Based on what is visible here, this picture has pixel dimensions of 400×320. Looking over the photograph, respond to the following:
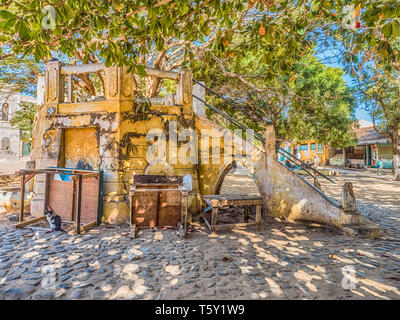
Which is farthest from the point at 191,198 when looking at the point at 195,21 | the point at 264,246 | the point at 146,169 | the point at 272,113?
the point at 272,113

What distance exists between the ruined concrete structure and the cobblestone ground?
1.05 meters

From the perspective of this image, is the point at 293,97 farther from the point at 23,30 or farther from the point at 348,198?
the point at 23,30

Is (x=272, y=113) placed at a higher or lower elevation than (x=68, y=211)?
higher

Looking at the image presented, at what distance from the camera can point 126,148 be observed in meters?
6.91

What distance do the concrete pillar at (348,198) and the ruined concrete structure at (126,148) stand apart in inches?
27.8

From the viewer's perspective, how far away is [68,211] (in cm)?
690

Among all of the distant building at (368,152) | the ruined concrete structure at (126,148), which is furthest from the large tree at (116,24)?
the distant building at (368,152)

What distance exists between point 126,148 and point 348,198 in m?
6.21

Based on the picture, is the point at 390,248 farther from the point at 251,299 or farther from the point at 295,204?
the point at 251,299

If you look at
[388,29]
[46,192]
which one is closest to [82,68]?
[46,192]
